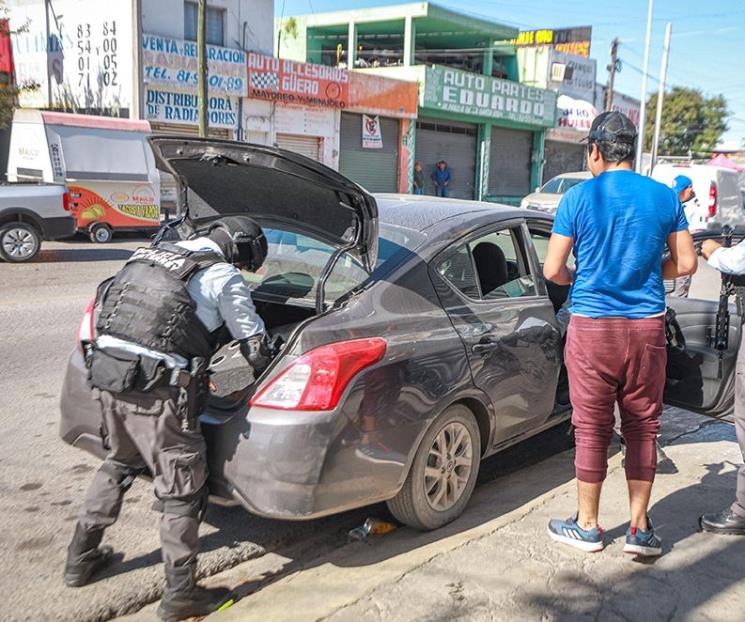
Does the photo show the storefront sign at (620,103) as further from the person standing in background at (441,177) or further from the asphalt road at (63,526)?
the asphalt road at (63,526)

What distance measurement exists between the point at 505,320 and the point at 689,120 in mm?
56964

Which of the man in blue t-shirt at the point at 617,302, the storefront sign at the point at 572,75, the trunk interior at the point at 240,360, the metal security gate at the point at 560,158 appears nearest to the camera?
the man in blue t-shirt at the point at 617,302

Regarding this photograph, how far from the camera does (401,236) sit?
395 centimetres

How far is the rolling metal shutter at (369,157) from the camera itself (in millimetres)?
26828

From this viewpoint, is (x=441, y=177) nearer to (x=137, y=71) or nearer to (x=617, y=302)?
(x=137, y=71)

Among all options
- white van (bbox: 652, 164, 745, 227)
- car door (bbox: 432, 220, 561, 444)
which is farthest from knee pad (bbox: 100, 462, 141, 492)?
white van (bbox: 652, 164, 745, 227)

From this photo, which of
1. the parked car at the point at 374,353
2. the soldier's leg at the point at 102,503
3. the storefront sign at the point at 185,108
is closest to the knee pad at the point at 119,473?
the soldier's leg at the point at 102,503

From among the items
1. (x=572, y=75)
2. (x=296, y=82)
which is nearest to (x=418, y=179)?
(x=296, y=82)

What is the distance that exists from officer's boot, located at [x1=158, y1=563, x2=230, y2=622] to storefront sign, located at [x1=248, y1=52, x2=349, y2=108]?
2112 centimetres

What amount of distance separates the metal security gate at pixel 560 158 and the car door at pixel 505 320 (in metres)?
33.9

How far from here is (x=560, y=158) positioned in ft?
127

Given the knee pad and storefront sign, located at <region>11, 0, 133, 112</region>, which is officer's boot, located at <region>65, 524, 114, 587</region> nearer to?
the knee pad

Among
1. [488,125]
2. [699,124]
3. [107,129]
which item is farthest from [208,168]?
[699,124]

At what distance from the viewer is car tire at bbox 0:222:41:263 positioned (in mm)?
12758
